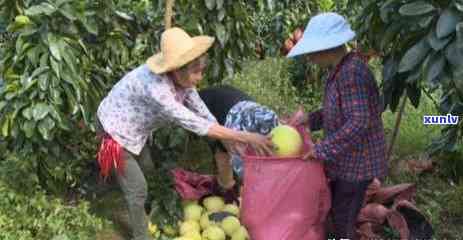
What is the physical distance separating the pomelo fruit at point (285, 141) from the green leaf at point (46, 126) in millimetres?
1135

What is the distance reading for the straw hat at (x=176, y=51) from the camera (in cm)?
279

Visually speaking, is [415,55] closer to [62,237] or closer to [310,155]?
[310,155]

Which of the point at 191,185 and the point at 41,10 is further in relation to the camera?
A: the point at 191,185

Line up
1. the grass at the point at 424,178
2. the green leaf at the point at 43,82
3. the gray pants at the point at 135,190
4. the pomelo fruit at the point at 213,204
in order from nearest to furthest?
the gray pants at the point at 135,190 → the green leaf at the point at 43,82 → the pomelo fruit at the point at 213,204 → the grass at the point at 424,178

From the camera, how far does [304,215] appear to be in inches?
117

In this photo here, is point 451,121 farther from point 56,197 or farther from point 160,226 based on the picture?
point 56,197

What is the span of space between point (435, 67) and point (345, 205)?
101 cm

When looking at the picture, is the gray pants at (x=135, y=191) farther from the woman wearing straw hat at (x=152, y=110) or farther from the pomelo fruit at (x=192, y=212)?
the pomelo fruit at (x=192, y=212)

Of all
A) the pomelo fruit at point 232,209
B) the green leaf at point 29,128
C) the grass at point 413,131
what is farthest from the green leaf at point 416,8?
the grass at point 413,131

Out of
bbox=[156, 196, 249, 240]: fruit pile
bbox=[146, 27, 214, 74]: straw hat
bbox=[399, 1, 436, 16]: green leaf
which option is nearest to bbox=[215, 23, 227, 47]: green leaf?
bbox=[146, 27, 214, 74]: straw hat

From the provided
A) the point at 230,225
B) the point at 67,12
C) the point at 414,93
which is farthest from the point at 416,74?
the point at 67,12

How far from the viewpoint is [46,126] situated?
3.16m

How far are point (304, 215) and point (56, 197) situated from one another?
5.30 ft

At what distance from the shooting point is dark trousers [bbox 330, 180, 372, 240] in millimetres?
2861
